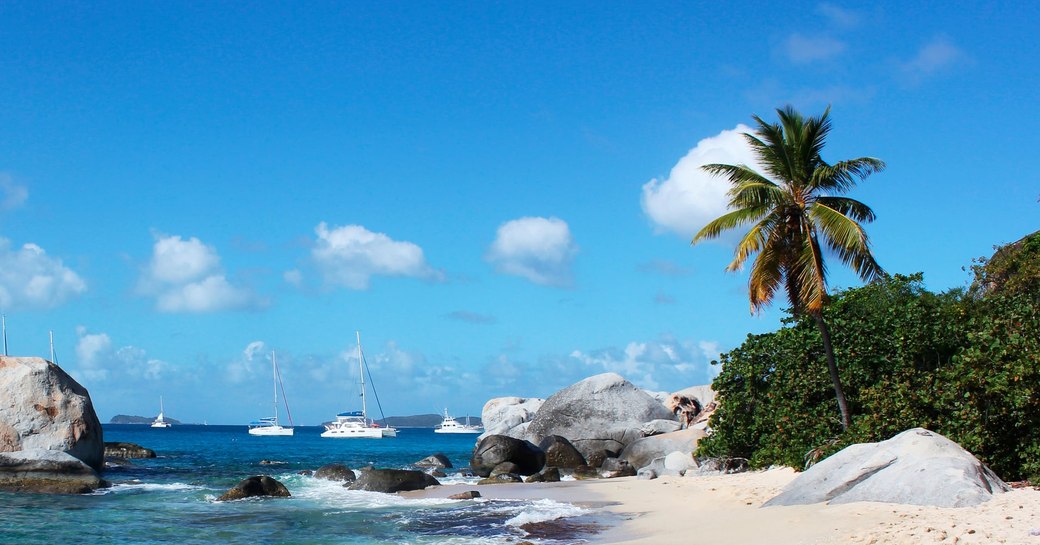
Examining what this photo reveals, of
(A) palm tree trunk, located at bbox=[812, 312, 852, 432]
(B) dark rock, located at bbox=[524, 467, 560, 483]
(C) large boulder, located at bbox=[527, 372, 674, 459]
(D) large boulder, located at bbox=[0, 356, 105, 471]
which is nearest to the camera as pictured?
(A) palm tree trunk, located at bbox=[812, 312, 852, 432]

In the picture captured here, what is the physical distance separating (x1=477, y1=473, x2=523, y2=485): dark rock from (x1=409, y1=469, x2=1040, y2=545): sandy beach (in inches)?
301

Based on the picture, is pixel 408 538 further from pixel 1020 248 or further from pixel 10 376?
pixel 1020 248

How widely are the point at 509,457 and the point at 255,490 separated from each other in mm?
10328

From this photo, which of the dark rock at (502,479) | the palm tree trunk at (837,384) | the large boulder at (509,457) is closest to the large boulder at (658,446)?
the large boulder at (509,457)

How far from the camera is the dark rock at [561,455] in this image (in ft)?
111

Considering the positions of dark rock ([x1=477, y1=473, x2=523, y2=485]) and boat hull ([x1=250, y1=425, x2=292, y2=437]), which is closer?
dark rock ([x1=477, y1=473, x2=523, y2=485])

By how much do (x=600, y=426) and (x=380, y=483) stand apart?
1430 centimetres

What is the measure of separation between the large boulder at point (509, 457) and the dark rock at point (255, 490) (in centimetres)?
895

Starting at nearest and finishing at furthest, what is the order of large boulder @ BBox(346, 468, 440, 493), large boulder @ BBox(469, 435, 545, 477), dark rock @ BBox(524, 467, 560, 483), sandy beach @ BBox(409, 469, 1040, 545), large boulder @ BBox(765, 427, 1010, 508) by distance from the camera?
sandy beach @ BBox(409, 469, 1040, 545), large boulder @ BBox(765, 427, 1010, 508), large boulder @ BBox(346, 468, 440, 493), dark rock @ BBox(524, 467, 560, 483), large boulder @ BBox(469, 435, 545, 477)

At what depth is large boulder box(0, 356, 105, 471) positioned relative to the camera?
2756 centimetres

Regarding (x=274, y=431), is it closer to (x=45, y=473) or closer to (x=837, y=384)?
(x=45, y=473)

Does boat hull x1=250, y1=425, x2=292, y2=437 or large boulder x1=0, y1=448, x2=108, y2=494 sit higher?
large boulder x1=0, y1=448, x2=108, y2=494

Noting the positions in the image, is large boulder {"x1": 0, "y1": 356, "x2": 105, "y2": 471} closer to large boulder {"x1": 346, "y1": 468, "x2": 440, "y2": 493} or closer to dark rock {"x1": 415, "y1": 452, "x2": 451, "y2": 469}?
large boulder {"x1": 346, "y1": 468, "x2": 440, "y2": 493}

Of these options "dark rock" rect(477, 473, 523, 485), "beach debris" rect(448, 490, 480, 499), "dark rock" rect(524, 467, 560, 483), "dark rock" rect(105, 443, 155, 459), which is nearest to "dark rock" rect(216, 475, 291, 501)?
"beach debris" rect(448, 490, 480, 499)
